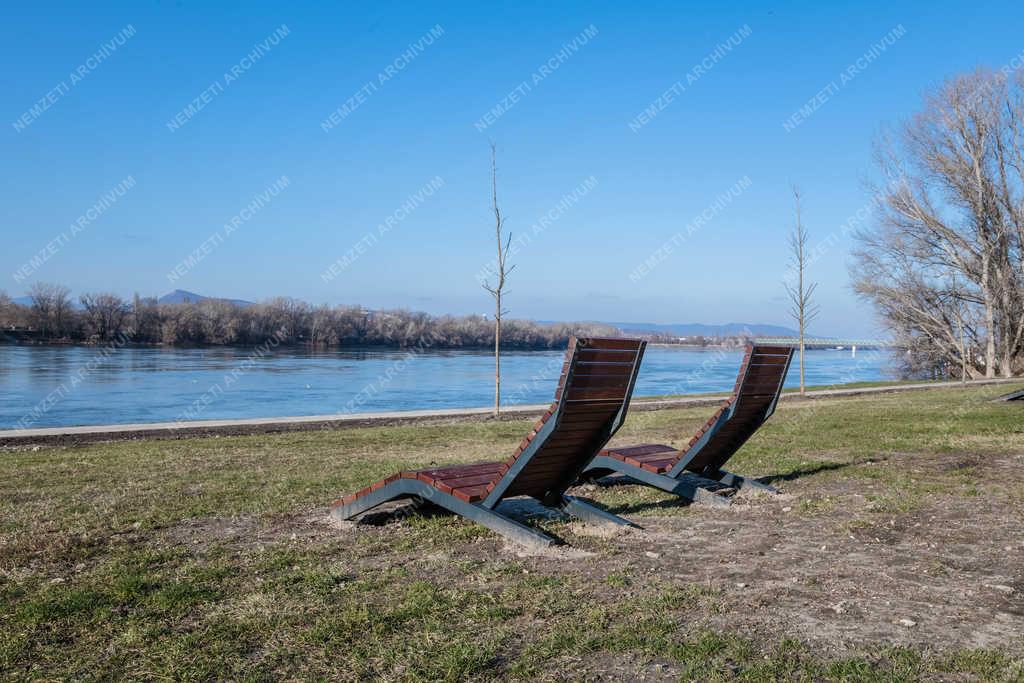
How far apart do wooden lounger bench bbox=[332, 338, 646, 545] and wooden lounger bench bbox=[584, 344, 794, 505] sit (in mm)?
1098

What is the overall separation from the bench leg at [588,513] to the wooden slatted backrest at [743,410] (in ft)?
3.58

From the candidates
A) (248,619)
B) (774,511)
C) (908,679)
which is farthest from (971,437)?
(248,619)

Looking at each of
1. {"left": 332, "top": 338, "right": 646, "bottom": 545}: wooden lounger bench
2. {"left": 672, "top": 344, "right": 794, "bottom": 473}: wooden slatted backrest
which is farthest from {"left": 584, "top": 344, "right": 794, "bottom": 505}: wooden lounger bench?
{"left": 332, "top": 338, "right": 646, "bottom": 545}: wooden lounger bench

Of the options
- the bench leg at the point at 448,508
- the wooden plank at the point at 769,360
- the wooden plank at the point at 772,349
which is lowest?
the bench leg at the point at 448,508

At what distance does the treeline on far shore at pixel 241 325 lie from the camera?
72438mm

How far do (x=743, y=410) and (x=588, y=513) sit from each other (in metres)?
1.76

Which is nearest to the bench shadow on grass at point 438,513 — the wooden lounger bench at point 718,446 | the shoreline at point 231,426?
the wooden lounger bench at point 718,446

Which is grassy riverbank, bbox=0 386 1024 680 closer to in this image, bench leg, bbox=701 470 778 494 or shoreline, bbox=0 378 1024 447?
bench leg, bbox=701 470 778 494

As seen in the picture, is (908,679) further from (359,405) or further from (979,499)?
(359,405)

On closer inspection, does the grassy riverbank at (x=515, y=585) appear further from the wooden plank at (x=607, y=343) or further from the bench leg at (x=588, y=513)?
the wooden plank at (x=607, y=343)

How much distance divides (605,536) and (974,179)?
122 ft

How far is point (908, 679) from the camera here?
2.96 meters

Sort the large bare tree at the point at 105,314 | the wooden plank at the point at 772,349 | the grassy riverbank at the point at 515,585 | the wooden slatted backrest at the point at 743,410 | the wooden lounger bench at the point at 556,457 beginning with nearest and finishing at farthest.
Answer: the grassy riverbank at the point at 515,585, the wooden lounger bench at the point at 556,457, the wooden plank at the point at 772,349, the wooden slatted backrest at the point at 743,410, the large bare tree at the point at 105,314

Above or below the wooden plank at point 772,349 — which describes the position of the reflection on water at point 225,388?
below
